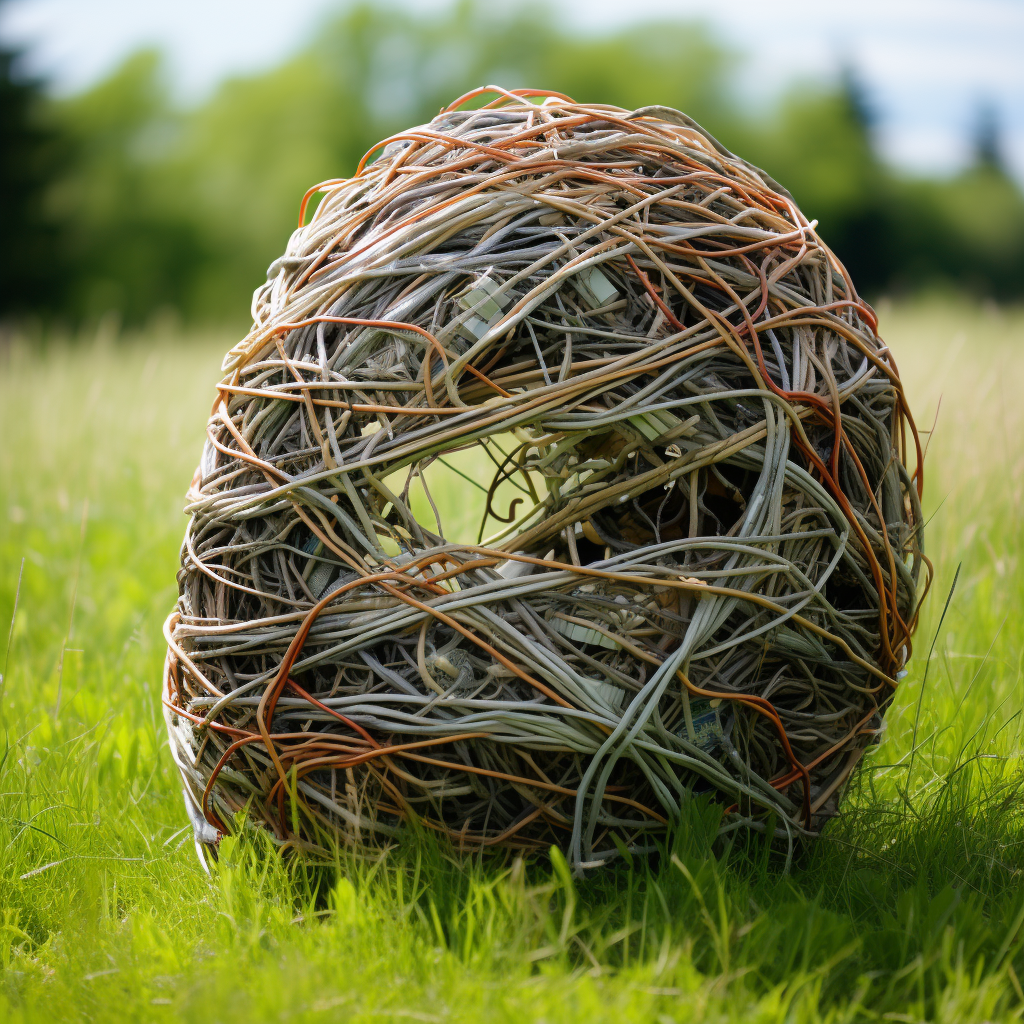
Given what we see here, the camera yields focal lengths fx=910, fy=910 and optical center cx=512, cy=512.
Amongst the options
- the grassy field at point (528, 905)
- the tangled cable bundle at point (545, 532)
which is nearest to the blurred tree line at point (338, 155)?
the grassy field at point (528, 905)

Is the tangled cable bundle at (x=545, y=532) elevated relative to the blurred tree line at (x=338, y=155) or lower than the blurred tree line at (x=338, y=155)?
lower

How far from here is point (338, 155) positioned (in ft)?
100

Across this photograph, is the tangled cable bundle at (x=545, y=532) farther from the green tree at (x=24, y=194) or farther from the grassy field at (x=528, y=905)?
the green tree at (x=24, y=194)

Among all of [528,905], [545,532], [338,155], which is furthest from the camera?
[338,155]

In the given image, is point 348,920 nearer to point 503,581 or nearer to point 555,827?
point 555,827

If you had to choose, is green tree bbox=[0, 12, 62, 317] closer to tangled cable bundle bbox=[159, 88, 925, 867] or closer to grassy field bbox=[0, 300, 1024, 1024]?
grassy field bbox=[0, 300, 1024, 1024]

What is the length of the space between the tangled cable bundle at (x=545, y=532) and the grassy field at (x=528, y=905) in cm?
12

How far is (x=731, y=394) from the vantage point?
1.64 metres

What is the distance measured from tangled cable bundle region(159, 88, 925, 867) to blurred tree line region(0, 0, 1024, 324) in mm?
25235

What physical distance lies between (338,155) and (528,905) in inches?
1266

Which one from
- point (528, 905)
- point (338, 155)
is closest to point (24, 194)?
point (338, 155)

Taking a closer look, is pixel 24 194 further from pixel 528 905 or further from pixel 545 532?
pixel 528 905

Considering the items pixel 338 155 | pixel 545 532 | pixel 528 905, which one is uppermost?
pixel 338 155

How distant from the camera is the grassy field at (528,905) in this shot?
1.43 metres
